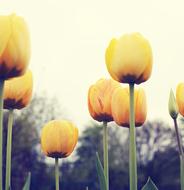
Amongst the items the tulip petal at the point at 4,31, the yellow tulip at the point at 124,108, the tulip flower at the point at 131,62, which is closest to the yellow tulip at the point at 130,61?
the tulip flower at the point at 131,62

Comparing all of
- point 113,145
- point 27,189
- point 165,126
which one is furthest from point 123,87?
point 113,145

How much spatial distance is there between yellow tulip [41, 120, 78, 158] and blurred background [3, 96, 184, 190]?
2440 centimetres

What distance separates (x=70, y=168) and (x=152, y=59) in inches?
1563

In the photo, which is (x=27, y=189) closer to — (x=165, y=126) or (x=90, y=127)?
(x=165, y=126)

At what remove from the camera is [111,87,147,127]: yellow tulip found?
2314 mm

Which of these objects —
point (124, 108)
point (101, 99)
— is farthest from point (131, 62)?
point (101, 99)

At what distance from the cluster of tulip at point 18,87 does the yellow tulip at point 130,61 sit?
1.18 ft

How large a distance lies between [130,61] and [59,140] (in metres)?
0.66

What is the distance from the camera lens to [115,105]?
231 centimetres

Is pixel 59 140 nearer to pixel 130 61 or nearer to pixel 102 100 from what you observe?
pixel 102 100

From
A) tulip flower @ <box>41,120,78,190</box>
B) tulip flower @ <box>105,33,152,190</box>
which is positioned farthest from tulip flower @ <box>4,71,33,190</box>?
tulip flower @ <box>105,33,152,190</box>

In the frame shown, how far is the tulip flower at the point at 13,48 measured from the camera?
1.68 meters

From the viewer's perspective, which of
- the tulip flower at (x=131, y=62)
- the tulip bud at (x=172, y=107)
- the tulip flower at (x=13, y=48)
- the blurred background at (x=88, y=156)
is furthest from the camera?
the blurred background at (x=88, y=156)

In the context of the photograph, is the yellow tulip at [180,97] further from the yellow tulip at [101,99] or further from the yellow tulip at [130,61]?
the yellow tulip at [130,61]
